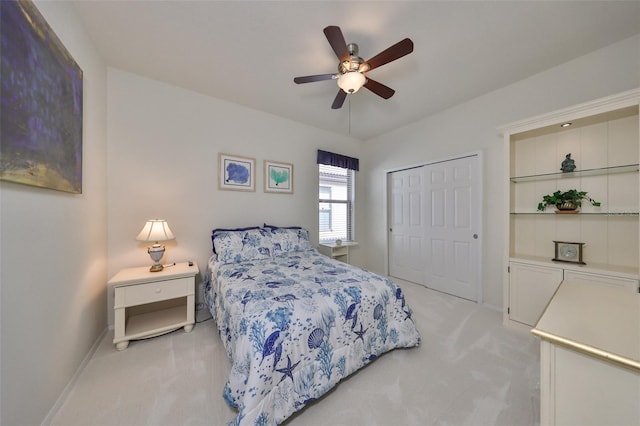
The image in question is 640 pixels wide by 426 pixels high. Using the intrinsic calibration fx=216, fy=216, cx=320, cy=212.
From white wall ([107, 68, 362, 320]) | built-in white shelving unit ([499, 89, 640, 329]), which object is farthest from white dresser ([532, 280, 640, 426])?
white wall ([107, 68, 362, 320])

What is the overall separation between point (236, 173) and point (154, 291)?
1625mm

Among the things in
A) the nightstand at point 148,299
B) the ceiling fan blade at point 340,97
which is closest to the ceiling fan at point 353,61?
the ceiling fan blade at point 340,97

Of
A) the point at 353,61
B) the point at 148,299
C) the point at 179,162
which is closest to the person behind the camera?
the point at 353,61

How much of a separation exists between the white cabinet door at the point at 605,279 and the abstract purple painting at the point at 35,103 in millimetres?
3754

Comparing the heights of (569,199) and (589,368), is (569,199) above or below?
above

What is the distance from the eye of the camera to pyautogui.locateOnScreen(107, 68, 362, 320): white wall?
2271 mm

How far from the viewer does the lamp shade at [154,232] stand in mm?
2084

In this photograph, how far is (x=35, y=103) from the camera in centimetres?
109

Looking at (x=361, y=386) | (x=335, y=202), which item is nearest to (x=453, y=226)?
(x=335, y=202)

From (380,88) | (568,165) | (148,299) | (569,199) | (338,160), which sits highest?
(380,88)

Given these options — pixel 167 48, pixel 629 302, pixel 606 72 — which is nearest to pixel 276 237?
pixel 167 48

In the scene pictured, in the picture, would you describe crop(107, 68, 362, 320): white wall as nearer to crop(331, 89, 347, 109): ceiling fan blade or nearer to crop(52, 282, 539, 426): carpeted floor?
crop(52, 282, 539, 426): carpeted floor

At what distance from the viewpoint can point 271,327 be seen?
1227mm

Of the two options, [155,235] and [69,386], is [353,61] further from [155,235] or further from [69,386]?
[69,386]
